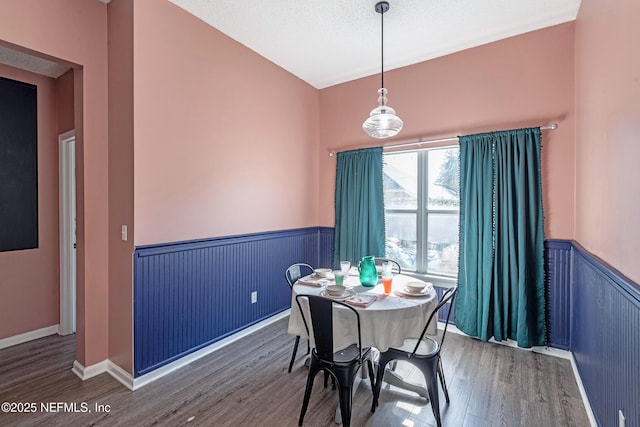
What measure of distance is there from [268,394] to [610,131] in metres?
2.70

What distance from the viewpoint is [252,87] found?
3277 millimetres

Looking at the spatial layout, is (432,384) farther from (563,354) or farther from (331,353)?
(563,354)

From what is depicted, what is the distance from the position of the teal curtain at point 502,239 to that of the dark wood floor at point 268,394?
287 mm

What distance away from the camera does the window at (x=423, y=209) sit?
3.32 meters

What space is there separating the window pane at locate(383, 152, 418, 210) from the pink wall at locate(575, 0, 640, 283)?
1495 millimetres

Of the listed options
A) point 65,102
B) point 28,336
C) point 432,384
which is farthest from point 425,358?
point 65,102

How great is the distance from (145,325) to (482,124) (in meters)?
3.56

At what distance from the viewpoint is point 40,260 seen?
3.15 meters

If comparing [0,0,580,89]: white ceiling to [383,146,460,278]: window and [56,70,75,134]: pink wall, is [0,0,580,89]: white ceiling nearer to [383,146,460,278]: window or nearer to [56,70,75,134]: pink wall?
[56,70,75,134]: pink wall

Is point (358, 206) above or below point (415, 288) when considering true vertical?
above

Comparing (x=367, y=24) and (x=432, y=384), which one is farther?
(x=367, y=24)

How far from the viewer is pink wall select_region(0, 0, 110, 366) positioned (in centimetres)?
232

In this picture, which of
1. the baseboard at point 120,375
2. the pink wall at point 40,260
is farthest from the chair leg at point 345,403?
the pink wall at point 40,260

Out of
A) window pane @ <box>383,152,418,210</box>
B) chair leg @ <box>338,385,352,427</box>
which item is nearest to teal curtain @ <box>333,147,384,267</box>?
window pane @ <box>383,152,418,210</box>
